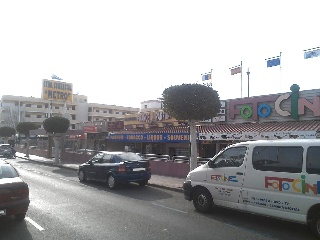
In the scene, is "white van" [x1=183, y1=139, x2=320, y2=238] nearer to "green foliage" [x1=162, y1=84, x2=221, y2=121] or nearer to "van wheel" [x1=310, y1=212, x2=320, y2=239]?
"van wheel" [x1=310, y1=212, x2=320, y2=239]

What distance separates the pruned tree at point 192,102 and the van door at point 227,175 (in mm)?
4384

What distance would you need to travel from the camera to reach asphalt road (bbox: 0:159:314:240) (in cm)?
614

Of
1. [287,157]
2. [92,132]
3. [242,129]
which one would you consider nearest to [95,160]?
[242,129]

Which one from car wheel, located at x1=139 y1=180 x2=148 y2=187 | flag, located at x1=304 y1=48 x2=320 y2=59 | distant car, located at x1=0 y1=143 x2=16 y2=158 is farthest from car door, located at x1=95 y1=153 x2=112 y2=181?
distant car, located at x1=0 y1=143 x2=16 y2=158

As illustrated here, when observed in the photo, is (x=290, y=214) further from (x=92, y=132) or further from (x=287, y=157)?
(x=92, y=132)

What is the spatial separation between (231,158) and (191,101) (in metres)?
4.82

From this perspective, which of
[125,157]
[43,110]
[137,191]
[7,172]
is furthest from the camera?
[43,110]

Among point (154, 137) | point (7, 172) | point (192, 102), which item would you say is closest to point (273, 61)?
point (154, 137)

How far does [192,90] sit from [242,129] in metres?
5.65

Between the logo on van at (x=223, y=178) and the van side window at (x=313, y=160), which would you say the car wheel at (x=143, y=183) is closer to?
the logo on van at (x=223, y=178)

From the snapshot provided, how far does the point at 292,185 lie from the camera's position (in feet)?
20.7

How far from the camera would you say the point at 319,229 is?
228 inches

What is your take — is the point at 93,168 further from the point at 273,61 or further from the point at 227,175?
the point at 273,61

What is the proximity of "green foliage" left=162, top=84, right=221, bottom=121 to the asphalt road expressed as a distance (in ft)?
12.0
